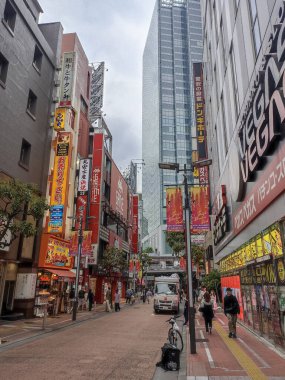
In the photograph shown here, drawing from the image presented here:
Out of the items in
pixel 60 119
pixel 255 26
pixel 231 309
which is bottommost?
pixel 231 309

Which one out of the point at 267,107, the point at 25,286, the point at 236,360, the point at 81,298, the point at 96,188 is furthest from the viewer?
the point at 96,188

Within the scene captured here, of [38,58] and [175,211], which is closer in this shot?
[175,211]

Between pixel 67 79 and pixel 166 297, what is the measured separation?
1970 cm

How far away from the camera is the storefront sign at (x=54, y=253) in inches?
887

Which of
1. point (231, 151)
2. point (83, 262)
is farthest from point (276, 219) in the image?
point (83, 262)

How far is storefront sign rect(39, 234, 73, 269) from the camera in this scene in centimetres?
2253

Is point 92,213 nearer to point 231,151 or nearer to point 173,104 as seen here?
point 231,151

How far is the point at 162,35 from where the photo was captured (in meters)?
149

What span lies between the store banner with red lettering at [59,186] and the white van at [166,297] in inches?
424

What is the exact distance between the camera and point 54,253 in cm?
2381

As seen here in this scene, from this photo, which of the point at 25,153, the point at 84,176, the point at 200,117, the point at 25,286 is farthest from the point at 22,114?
the point at 200,117

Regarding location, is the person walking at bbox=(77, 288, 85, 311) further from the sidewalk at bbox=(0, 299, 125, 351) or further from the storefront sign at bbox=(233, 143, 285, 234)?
the storefront sign at bbox=(233, 143, 285, 234)

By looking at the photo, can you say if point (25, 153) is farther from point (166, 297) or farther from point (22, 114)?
point (166, 297)

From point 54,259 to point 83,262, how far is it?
8475 mm
